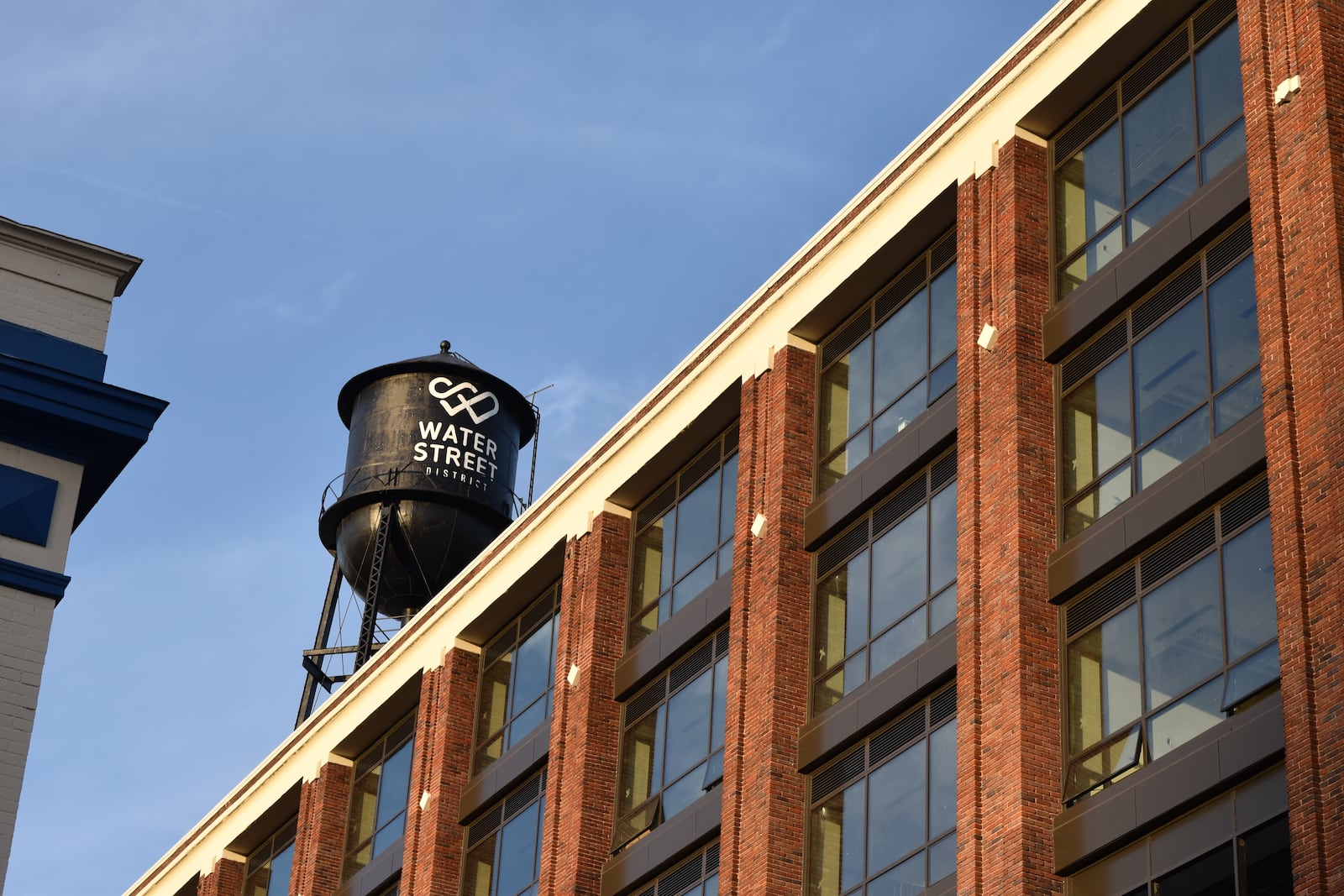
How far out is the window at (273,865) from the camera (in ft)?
153

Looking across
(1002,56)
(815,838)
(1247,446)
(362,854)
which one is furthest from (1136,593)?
(362,854)

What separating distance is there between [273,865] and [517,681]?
9489 mm

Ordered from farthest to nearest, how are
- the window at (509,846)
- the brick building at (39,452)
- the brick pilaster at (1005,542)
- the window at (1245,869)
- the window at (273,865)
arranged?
1. the window at (273,865)
2. the window at (509,846)
3. the brick pilaster at (1005,542)
4. the brick building at (39,452)
5. the window at (1245,869)

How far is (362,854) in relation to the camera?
4422cm

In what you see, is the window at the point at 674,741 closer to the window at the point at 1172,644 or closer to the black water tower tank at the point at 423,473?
the window at the point at 1172,644

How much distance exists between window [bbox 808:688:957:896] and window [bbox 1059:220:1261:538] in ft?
10.9

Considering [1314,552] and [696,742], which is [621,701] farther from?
[1314,552]

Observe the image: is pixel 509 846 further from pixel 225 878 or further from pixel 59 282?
pixel 59 282

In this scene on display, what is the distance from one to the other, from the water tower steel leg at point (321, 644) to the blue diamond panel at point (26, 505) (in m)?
26.7

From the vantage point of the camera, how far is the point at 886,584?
31812 millimetres

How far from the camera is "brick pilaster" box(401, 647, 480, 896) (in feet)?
132

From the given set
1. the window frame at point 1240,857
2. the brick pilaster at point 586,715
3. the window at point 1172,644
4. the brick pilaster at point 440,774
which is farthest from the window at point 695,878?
the window frame at point 1240,857

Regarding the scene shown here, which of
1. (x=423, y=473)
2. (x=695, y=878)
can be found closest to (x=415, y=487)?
(x=423, y=473)

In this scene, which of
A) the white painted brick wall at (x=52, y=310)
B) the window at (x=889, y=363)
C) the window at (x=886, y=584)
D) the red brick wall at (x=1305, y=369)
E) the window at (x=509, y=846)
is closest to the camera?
the red brick wall at (x=1305, y=369)
